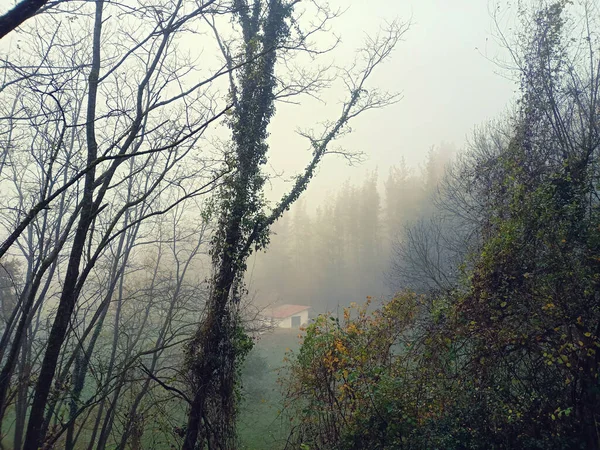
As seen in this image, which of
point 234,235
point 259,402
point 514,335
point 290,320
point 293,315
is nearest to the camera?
point 514,335

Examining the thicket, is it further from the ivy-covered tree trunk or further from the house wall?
the house wall

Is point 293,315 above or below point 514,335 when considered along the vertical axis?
above

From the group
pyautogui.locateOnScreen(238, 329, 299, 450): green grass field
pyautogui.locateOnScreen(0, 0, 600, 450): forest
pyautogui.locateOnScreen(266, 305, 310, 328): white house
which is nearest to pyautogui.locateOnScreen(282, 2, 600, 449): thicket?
pyautogui.locateOnScreen(0, 0, 600, 450): forest

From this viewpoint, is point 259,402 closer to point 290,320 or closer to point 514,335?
point 514,335

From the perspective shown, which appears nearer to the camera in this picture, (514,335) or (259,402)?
(514,335)

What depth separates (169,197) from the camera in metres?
13.0

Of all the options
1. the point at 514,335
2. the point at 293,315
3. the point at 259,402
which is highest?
the point at 293,315

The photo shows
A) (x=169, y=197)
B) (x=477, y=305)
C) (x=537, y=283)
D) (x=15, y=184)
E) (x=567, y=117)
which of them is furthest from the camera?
(x=169, y=197)

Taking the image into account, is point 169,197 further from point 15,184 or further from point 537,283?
point 537,283

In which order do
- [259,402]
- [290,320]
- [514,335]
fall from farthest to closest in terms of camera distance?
[290,320], [259,402], [514,335]

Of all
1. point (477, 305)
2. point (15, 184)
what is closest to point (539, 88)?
point (477, 305)

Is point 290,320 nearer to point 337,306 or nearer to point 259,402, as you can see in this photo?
point 259,402

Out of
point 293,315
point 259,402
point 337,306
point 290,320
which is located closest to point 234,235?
point 337,306

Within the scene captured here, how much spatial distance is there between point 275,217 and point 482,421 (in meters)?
4.83
